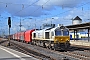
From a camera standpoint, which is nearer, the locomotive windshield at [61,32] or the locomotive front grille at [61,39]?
the locomotive front grille at [61,39]

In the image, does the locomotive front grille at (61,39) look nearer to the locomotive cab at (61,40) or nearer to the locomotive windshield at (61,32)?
the locomotive cab at (61,40)

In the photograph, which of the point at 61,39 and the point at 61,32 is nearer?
the point at 61,39

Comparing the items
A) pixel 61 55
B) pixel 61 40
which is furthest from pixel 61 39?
pixel 61 55

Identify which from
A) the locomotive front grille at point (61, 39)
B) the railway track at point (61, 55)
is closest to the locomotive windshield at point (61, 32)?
the locomotive front grille at point (61, 39)

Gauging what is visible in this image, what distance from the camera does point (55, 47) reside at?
94.7 feet

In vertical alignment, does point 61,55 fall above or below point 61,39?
below

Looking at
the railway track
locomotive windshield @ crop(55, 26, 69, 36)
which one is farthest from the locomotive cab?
the railway track

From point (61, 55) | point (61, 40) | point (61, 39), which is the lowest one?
point (61, 55)

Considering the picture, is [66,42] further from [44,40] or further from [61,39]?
[44,40]

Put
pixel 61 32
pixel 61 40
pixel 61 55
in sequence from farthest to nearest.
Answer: pixel 61 32, pixel 61 40, pixel 61 55

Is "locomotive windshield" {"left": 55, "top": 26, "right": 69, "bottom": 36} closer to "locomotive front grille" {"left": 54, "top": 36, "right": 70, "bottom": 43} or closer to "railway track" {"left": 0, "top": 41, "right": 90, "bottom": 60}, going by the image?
"locomotive front grille" {"left": 54, "top": 36, "right": 70, "bottom": 43}

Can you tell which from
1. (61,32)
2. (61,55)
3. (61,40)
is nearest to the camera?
(61,55)

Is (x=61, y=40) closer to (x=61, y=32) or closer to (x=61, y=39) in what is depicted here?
(x=61, y=39)

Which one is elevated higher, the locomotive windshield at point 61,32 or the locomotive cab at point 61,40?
the locomotive windshield at point 61,32
